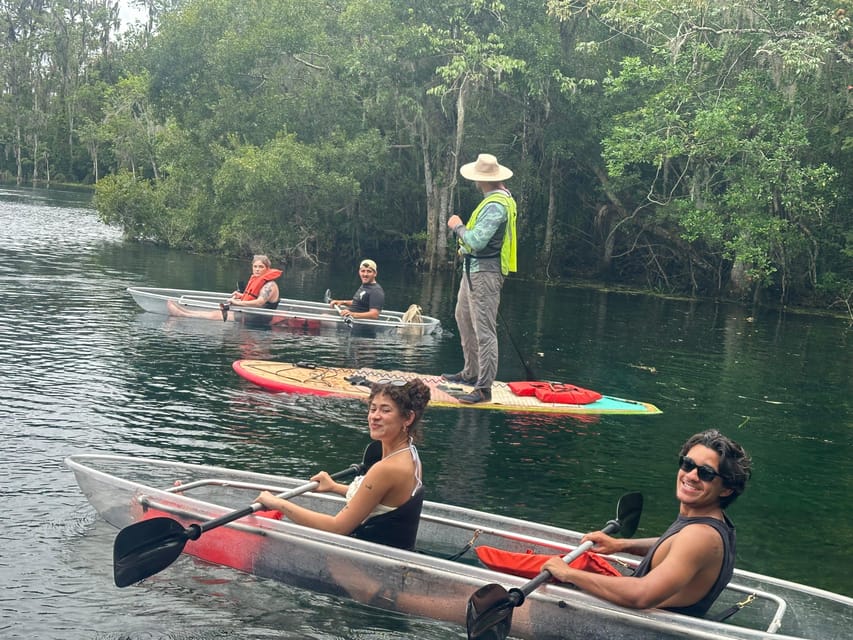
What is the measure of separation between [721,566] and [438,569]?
1.59m

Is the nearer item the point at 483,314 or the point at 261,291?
the point at 483,314

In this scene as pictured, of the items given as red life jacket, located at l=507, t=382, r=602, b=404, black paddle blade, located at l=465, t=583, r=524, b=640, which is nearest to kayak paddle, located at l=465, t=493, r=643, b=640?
black paddle blade, located at l=465, t=583, r=524, b=640

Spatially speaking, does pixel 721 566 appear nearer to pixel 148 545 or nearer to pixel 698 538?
pixel 698 538

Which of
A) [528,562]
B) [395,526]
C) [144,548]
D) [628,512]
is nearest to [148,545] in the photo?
[144,548]

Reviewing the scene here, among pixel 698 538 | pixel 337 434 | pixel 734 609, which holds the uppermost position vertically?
pixel 698 538

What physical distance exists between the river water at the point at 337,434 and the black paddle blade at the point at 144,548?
259mm

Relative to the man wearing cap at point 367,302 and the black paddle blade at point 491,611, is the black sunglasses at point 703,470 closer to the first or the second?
the black paddle blade at point 491,611

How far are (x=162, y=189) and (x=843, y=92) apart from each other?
2075 cm

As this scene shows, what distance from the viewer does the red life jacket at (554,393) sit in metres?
11.9

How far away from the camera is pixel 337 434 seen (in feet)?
33.3

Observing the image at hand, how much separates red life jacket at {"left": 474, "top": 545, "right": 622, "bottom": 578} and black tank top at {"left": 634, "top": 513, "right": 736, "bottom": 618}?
434 mm

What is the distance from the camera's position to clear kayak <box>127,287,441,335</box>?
16.3m

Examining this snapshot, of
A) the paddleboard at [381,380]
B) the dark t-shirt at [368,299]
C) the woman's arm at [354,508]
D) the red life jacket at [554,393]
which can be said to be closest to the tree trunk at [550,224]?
the dark t-shirt at [368,299]

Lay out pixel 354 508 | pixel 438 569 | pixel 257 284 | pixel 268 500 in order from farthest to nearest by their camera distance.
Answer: pixel 257 284
pixel 268 500
pixel 354 508
pixel 438 569
